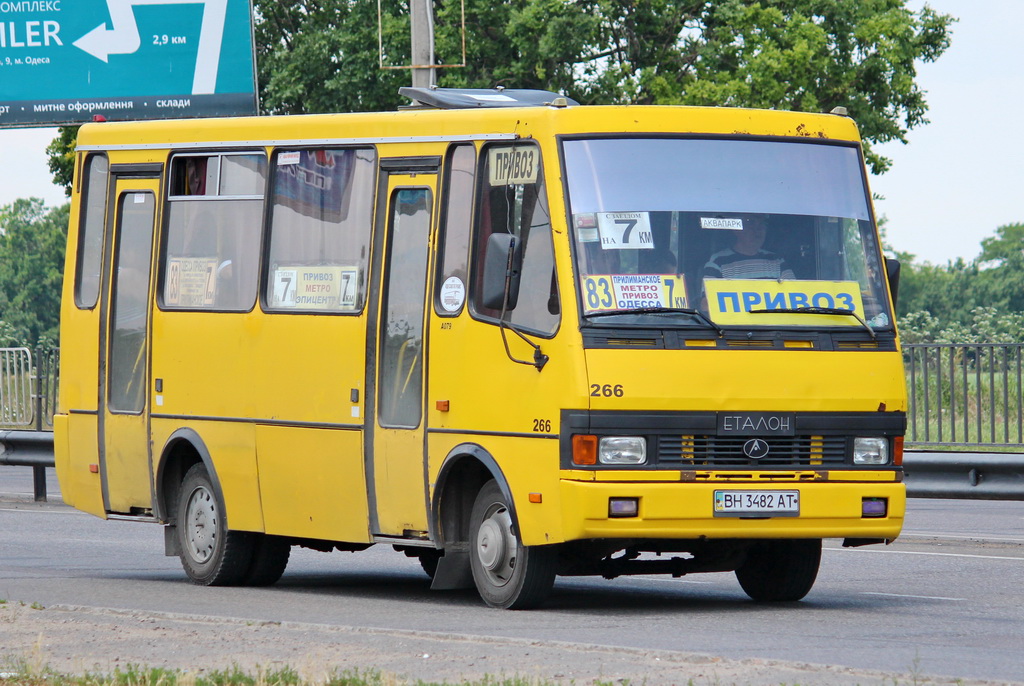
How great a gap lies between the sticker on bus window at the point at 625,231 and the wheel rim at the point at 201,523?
3931mm

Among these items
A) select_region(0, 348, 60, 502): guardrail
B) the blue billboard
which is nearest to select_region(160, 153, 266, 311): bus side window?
select_region(0, 348, 60, 502): guardrail

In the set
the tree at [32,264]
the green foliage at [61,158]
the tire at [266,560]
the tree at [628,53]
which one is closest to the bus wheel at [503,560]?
the tire at [266,560]

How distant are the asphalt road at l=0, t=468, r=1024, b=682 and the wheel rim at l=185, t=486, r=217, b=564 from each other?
0.28m

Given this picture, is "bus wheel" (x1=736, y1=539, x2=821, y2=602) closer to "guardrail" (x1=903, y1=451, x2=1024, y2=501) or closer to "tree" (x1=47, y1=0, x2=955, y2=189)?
"guardrail" (x1=903, y1=451, x2=1024, y2=501)

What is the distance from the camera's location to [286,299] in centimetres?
1215

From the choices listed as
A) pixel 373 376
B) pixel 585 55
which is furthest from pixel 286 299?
pixel 585 55

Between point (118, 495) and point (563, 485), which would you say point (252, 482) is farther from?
point (563, 485)

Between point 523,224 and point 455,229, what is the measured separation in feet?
2.12

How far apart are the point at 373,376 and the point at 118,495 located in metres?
2.96

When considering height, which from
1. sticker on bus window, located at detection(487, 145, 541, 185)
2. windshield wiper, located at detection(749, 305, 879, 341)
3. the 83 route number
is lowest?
the 83 route number

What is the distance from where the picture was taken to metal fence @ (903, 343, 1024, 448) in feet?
58.1

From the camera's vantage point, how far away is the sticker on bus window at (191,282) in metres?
12.8

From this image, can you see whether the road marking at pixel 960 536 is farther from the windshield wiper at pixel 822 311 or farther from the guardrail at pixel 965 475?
the windshield wiper at pixel 822 311

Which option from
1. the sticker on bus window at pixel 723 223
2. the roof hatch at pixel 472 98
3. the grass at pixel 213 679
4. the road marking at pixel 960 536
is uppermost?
the roof hatch at pixel 472 98
